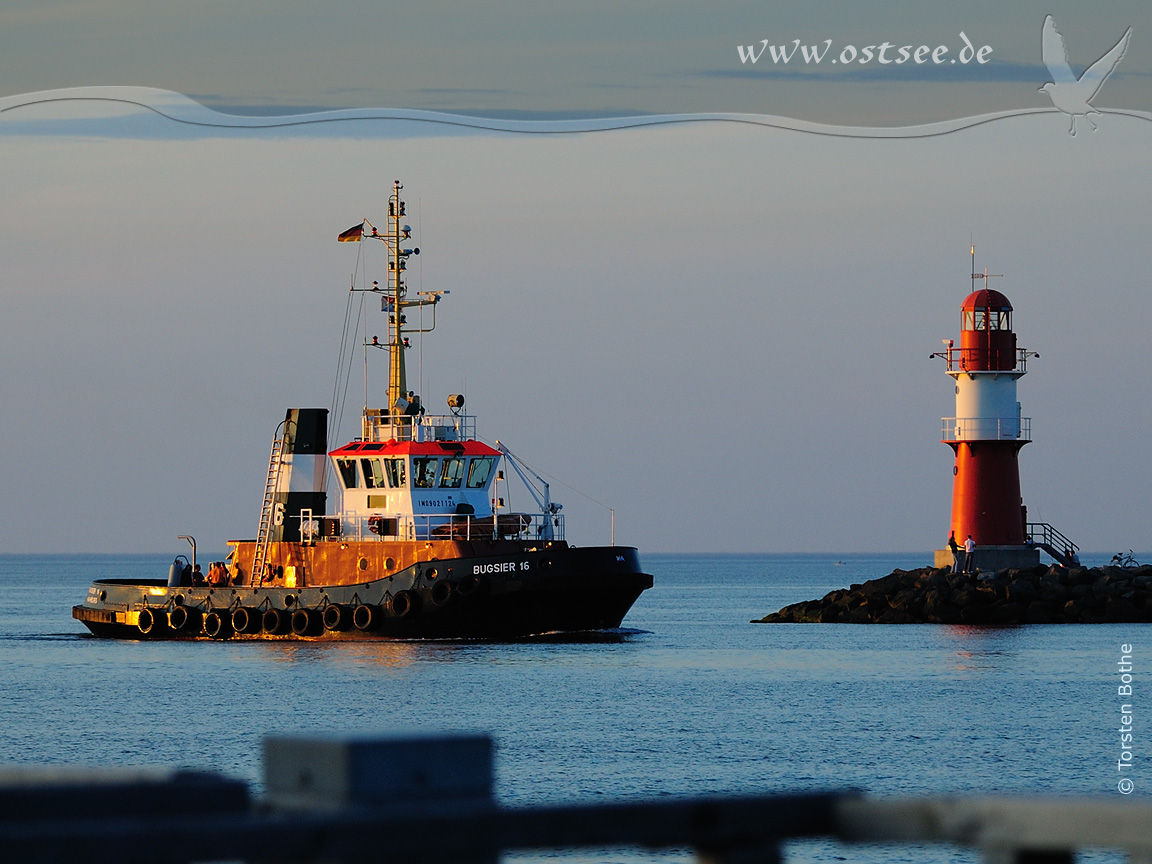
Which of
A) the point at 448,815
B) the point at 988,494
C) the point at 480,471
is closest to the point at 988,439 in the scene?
the point at 988,494

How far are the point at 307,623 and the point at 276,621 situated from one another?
0.99 m

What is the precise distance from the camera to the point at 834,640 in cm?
5081

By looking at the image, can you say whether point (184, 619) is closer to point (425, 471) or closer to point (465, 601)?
point (425, 471)

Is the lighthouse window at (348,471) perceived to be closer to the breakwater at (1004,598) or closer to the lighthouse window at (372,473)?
the lighthouse window at (372,473)

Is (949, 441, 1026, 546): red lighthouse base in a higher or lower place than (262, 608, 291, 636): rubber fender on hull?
higher

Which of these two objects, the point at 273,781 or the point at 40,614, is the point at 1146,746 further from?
the point at 40,614

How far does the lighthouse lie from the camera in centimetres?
4862

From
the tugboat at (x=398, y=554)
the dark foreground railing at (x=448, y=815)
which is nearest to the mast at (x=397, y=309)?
the tugboat at (x=398, y=554)

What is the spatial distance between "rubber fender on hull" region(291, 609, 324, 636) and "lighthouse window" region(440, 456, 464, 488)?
4.11m

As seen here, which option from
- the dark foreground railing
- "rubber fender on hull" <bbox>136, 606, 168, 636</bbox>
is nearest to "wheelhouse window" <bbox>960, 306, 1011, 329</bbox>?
"rubber fender on hull" <bbox>136, 606, 168, 636</bbox>

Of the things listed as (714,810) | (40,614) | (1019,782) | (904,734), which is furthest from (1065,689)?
(40,614)

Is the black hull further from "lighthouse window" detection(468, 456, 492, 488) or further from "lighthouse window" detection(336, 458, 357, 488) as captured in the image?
"lighthouse window" detection(468, 456, 492, 488)

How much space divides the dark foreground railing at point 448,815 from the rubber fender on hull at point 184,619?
41263 millimetres

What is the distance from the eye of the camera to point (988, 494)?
4875 cm
